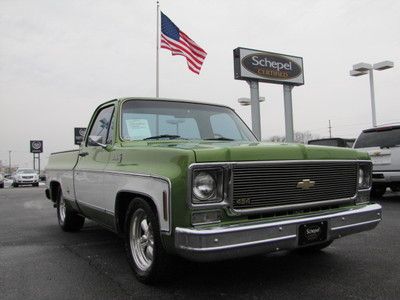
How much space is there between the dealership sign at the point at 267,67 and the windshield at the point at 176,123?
15.5m

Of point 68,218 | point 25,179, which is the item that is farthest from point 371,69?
point 25,179

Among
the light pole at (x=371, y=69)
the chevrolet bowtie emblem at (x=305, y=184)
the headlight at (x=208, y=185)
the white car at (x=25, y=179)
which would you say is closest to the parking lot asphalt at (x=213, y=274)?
the headlight at (x=208, y=185)

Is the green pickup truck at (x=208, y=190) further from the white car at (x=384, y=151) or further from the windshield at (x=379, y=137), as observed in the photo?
the windshield at (x=379, y=137)

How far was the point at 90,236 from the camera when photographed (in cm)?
711

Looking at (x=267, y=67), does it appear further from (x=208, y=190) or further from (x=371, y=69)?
(x=208, y=190)

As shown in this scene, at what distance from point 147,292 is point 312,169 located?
185cm

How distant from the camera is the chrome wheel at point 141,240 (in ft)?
14.1

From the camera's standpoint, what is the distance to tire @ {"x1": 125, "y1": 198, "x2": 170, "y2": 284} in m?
4.04

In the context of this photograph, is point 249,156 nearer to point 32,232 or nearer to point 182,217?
point 182,217

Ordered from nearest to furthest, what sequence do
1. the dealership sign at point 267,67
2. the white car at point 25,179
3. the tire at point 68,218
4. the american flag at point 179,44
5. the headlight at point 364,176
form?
the headlight at point 364,176, the tire at point 68,218, the american flag at point 179,44, the dealership sign at point 267,67, the white car at point 25,179

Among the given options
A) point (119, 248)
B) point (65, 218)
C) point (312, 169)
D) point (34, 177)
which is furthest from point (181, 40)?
point (34, 177)

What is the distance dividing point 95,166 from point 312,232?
2.80 m

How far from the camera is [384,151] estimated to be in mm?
10250

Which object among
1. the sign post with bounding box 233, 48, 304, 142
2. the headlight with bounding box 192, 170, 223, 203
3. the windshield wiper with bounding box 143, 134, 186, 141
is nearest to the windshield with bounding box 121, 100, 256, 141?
the windshield wiper with bounding box 143, 134, 186, 141
